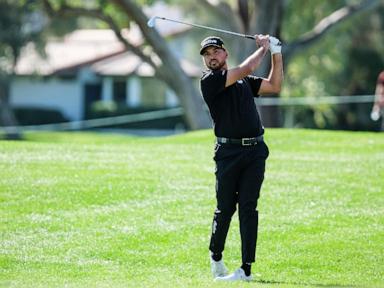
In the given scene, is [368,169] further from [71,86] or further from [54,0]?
[71,86]

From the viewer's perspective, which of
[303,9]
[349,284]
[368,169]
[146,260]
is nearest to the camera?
[349,284]

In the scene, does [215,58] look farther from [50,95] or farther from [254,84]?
[50,95]

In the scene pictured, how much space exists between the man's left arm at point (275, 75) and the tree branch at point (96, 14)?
20.1 metres

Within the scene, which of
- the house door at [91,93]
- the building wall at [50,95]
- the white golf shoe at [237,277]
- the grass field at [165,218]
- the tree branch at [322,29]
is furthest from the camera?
the house door at [91,93]

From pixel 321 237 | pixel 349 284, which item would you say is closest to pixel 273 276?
pixel 349 284

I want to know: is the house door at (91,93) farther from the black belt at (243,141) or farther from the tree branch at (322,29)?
the black belt at (243,141)

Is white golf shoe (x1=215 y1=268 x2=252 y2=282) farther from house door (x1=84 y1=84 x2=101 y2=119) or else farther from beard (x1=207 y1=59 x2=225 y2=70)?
house door (x1=84 y1=84 x2=101 y2=119)

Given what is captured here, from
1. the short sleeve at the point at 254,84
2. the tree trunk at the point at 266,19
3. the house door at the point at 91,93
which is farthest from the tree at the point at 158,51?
the house door at the point at 91,93

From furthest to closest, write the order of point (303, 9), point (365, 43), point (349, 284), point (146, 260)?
1. point (365, 43)
2. point (303, 9)
3. point (146, 260)
4. point (349, 284)

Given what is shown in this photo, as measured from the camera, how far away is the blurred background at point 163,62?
27.8m

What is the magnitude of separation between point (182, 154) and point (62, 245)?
18.1 ft

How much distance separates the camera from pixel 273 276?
8.61 metres

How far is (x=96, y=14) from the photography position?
27.8m

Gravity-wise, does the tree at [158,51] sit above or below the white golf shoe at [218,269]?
above
